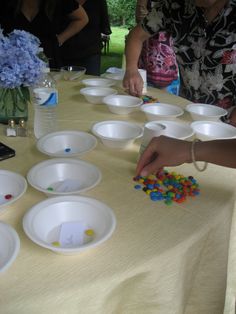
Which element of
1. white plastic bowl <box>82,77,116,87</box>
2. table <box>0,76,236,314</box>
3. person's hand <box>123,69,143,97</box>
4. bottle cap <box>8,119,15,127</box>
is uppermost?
person's hand <box>123,69,143,97</box>

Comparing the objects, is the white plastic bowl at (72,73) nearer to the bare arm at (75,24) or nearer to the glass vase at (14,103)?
the bare arm at (75,24)

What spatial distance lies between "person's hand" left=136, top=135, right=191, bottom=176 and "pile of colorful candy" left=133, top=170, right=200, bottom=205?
21 mm

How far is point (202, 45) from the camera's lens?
1.48 m

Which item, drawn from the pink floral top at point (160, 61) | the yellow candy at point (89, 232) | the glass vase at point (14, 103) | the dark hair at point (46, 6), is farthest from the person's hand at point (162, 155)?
the dark hair at point (46, 6)

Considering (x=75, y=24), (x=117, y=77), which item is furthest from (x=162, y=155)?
(x=75, y=24)

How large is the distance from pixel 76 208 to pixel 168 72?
4.52 feet

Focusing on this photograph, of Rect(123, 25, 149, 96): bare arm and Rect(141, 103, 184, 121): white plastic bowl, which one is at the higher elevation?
Rect(123, 25, 149, 96): bare arm

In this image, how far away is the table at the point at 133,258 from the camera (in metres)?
0.59

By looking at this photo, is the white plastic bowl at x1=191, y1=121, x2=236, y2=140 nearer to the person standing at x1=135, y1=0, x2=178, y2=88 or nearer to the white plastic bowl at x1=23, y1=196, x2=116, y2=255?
the white plastic bowl at x1=23, y1=196, x2=116, y2=255

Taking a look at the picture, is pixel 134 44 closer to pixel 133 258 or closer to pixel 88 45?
pixel 88 45

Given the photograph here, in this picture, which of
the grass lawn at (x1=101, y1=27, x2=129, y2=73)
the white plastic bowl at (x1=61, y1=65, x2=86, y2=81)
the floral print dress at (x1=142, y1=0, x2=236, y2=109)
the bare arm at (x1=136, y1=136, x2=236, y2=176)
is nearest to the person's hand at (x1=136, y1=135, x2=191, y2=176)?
the bare arm at (x1=136, y1=136, x2=236, y2=176)

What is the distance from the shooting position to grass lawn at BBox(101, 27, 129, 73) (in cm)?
514

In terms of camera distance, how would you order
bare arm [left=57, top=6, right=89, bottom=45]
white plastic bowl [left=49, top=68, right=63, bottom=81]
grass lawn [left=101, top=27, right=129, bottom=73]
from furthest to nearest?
grass lawn [left=101, top=27, right=129, bottom=73], bare arm [left=57, top=6, right=89, bottom=45], white plastic bowl [left=49, top=68, right=63, bottom=81]

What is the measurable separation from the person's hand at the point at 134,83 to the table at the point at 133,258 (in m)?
0.55
